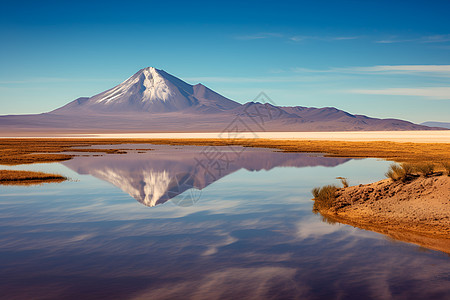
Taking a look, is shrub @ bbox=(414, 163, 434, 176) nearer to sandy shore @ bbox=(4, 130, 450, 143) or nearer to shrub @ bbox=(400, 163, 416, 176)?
shrub @ bbox=(400, 163, 416, 176)

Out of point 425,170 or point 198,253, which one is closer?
point 198,253

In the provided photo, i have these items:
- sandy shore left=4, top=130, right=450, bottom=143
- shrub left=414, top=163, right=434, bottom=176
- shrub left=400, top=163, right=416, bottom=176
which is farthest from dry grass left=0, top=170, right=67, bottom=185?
sandy shore left=4, top=130, right=450, bottom=143

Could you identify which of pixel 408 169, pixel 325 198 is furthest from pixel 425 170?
pixel 325 198

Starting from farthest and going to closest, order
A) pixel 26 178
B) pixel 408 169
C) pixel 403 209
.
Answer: pixel 26 178, pixel 408 169, pixel 403 209

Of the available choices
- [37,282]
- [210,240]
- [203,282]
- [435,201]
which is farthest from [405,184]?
[37,282]

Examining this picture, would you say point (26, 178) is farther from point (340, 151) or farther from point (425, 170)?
point (340, 151)

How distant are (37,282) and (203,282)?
269cm

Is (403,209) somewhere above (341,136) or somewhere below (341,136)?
below

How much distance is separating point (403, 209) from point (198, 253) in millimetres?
6098

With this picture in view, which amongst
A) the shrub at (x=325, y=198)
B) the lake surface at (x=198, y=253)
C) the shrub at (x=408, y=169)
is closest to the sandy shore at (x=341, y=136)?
the shrub at (x=408, y=169)

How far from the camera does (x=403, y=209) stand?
37.5ft

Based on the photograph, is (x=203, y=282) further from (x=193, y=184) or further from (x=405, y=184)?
(x=193, y=184)

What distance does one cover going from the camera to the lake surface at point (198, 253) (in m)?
6.66

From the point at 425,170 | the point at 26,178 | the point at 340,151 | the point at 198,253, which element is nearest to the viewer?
the point at 198,253
